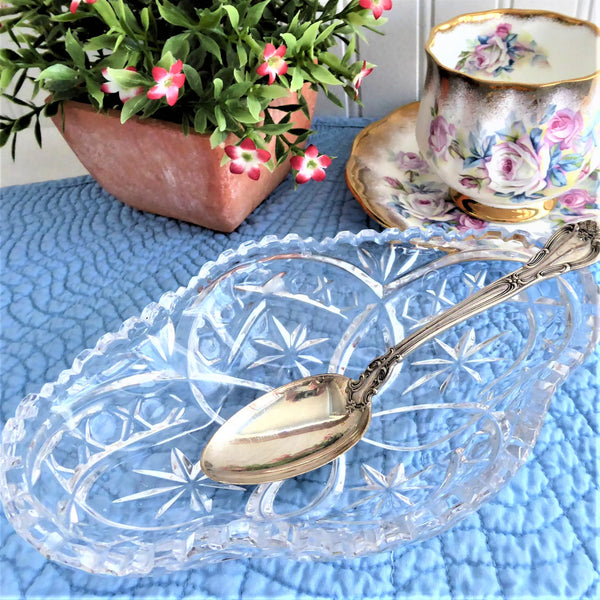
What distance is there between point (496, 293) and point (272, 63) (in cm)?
16

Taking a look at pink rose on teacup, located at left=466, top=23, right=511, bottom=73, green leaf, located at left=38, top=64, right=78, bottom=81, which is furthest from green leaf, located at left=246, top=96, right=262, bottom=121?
pink rose on teacup, located at left=466, top=23, right=511, bottom=73

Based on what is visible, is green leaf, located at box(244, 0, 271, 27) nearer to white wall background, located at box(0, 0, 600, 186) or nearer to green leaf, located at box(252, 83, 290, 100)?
green leaf, located at box(252, 83, 290, 100)

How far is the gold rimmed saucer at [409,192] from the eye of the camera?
1.36 feet

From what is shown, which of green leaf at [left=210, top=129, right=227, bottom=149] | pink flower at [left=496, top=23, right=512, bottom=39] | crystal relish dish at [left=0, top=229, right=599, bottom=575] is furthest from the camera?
pink flower at [left=496, top=23, right=512, bottom=39]

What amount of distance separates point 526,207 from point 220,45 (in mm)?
217

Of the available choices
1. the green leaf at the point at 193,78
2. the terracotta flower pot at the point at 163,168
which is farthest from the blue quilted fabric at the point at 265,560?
the green leaf at the point at 193,78

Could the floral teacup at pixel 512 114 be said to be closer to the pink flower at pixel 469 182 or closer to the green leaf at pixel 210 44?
the pink flower at pixel 469 182

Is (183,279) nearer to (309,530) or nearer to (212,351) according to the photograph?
(212,351)

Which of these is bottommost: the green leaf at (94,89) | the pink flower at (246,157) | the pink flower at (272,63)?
the pink flower at (246,157)

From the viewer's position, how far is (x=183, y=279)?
1.33ft

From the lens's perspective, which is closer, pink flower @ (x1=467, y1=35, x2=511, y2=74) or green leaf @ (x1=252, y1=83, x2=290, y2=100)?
green leaf @ (x1=252, y1=83, x2=290, y2=100)

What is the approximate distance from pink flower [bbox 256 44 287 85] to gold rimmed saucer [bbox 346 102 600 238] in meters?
0.12

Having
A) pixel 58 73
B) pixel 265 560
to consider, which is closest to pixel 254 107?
pixel 58 73

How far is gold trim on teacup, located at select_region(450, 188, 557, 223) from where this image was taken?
41 centimetres
